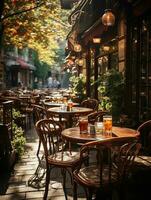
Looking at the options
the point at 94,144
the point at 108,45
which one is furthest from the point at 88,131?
the point at 108,45

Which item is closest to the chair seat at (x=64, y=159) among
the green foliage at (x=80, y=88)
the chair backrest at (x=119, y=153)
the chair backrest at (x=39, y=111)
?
the chair backrest at (x=119, y=153)

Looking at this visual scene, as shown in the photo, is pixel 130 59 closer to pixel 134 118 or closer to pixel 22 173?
pixel 134 118

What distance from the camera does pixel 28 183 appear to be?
5555 millimetres

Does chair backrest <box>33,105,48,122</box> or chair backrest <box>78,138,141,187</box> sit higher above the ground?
chair backrest <box>33,105,48,122</box>

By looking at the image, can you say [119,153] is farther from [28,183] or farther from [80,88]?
[80,88]

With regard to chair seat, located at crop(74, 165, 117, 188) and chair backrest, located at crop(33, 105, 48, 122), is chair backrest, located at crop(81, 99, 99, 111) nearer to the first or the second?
chair backrest, located at crop(33, 105, 48, 122)

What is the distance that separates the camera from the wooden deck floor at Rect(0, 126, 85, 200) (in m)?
5.02

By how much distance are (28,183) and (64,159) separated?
40.5 inches

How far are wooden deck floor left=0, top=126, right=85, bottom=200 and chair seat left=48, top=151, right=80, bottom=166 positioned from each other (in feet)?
1.84

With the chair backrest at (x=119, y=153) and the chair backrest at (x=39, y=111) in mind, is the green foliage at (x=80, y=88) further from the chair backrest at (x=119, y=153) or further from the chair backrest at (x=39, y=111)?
the chair backrest at (x=119, y=153)

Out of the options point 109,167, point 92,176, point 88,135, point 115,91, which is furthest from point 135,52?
point 109,167

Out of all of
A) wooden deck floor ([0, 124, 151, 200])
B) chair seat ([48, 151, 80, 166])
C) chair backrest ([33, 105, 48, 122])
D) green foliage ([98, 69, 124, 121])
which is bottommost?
wooden deck floor ([0, 124, 151, 200])

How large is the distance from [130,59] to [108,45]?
3880 millimetres

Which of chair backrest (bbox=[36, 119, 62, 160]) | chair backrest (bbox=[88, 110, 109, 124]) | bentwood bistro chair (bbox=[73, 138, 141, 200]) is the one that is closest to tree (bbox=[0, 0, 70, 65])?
chair backrest (bbox=[88, 110, 109, 124])
